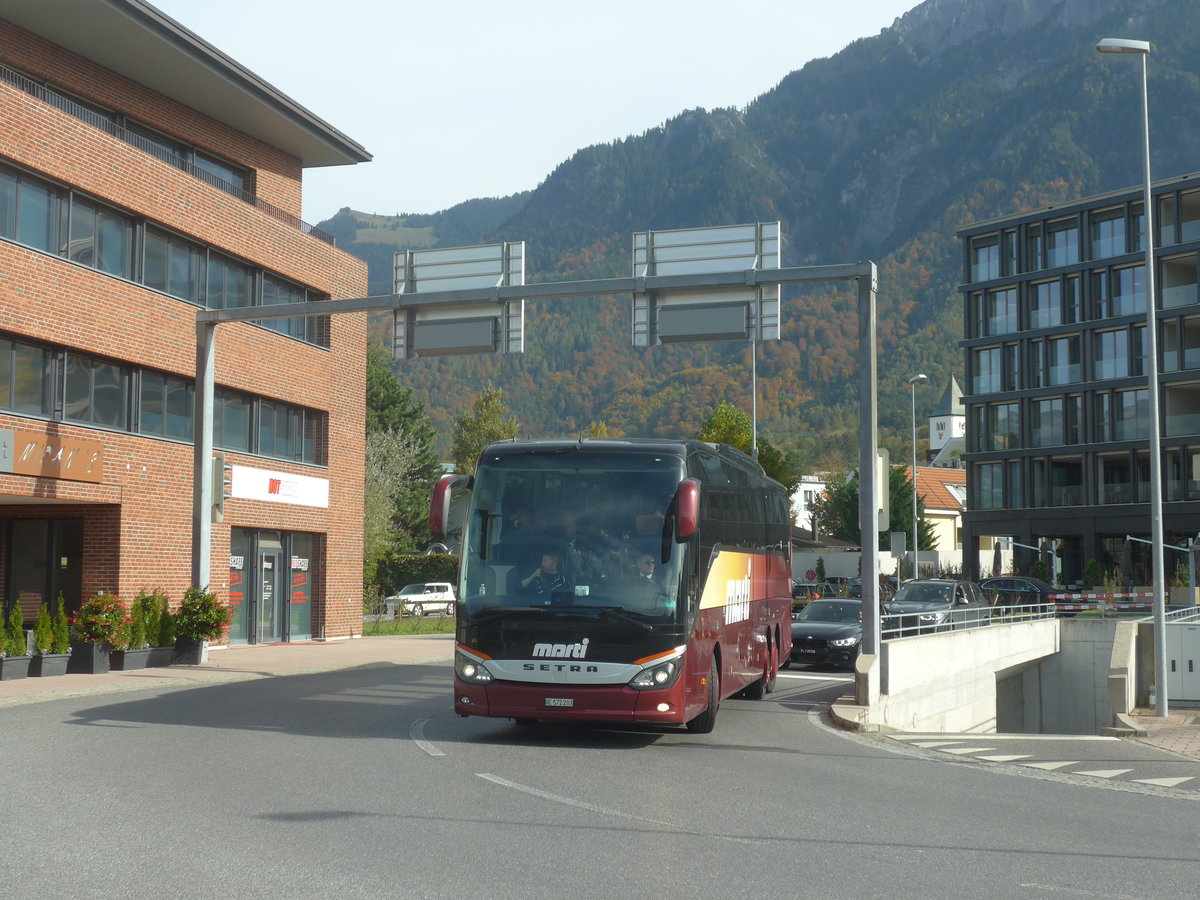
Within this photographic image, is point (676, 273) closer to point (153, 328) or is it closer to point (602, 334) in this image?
point (153, 328)

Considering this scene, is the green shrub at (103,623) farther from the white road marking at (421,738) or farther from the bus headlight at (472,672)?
the bus headlight at (472,672)

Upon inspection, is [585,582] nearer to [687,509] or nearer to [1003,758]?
[687,509]

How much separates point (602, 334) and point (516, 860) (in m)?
144

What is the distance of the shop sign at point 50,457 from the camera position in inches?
913

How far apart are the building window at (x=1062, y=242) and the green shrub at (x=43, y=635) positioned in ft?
187

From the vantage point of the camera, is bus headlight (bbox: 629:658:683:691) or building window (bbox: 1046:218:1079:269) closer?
bus headlight (bbox: 629:658:683:691)

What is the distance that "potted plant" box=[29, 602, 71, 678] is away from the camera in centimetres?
2083

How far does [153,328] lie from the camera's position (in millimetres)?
27594

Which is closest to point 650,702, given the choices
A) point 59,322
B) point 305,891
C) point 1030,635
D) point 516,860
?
point 516,860

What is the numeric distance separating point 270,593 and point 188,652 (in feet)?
29.3

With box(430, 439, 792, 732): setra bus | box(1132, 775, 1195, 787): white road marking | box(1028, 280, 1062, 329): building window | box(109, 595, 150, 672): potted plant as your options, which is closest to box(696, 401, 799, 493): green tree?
box(1028, 280, 1062, 329): building window

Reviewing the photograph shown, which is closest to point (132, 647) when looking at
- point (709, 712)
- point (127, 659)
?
point (127, 659)

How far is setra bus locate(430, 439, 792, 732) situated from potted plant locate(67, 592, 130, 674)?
34.6 ft

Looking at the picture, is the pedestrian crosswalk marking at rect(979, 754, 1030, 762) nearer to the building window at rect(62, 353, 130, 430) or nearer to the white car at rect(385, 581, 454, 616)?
the building window at rect(62, 353, 130, 430)
